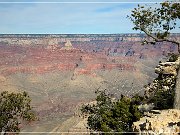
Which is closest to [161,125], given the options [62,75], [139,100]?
[139,100]

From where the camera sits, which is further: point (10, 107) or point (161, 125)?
point (10, 107)

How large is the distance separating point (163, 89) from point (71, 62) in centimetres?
14533

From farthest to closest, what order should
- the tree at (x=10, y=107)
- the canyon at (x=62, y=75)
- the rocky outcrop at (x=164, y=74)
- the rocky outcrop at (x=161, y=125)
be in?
the canyon at (x=62, y=75) < the tree at (x=10, y=107) < the rocky outcrop at (x=164, y=74) < the rocky outcrop at (x=161, y=125)

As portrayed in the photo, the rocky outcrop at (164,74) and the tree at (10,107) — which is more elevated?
the rocky outcrop at (164,74)

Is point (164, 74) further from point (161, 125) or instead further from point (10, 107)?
point (161, 125)

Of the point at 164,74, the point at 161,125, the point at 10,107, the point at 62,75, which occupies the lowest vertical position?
the point at 10,107

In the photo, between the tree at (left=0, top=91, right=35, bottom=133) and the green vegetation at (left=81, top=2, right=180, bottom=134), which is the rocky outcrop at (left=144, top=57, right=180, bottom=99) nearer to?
the green vegetation at (left=81, top=2, right=180, bottom=134)

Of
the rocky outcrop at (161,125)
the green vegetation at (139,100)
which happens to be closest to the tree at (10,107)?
the green vegetation at (139,100)

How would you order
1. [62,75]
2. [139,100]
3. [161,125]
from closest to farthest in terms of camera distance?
1. [161,125]
2. [139,100]
3. [62,75]

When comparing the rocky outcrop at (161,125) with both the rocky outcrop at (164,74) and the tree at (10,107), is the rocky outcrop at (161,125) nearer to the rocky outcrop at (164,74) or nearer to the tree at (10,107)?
the rocky outcrop at (164,74)

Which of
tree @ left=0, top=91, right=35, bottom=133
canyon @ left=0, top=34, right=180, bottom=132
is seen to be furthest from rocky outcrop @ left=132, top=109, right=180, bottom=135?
canyon @ left=0, top=34, right=180, bottom=132

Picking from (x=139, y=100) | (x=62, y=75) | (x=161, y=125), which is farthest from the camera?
(x=62, y=75)

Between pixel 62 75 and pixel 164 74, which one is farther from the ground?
pixel 164 74

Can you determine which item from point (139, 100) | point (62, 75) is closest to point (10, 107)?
point (139, 100)
